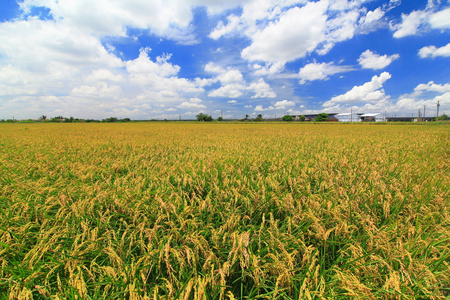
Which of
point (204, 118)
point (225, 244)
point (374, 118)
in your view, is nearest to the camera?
point (225, 244)

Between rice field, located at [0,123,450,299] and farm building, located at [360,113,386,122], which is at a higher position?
farm building, located at [360,113,386,122]

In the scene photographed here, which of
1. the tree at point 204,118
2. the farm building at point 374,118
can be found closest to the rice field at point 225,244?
the tree at point 204,118

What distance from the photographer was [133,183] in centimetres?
256

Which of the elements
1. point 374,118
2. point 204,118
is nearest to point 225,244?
point 204,118

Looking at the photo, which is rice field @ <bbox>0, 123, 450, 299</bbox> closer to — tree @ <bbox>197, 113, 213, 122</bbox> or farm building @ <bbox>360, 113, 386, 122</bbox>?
tree @ <bbox>197, 113, 213, 122</bbox>

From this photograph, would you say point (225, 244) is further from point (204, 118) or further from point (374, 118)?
point (374, 118)

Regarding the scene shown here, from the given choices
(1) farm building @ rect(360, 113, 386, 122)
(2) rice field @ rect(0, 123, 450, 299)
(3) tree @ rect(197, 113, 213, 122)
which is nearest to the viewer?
(2) rice field @ rect(0, 123, 450, 299)

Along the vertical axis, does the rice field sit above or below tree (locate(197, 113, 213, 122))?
below

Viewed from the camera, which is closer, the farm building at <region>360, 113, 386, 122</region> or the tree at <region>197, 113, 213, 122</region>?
the tree at <region>197, 113, 213, 122</region>

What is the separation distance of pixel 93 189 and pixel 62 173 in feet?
4.87

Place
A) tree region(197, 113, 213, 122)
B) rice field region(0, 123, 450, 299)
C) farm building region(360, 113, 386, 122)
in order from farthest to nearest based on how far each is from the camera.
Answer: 1. farm building region(360, 113, 386, 122)
2. tree region(197, 113, 213, 122)
3. rice field region(0, 123, 450, 299)

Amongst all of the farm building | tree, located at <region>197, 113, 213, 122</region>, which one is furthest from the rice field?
the farm building

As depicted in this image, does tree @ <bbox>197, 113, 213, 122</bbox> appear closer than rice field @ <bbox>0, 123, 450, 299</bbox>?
No

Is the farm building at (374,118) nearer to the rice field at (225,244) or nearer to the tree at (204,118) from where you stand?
the tree at (204,118)
